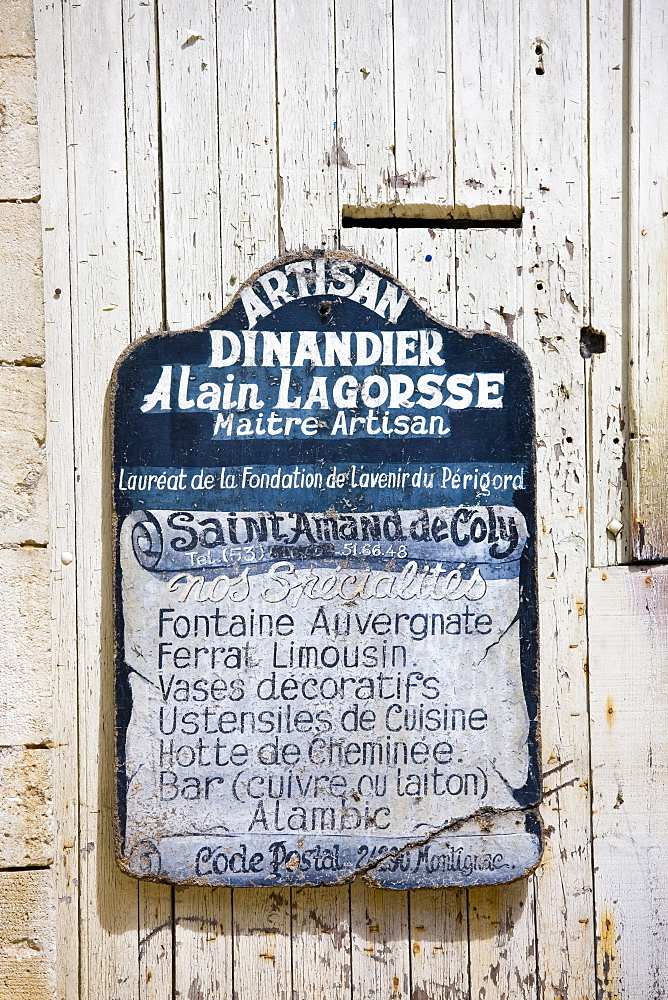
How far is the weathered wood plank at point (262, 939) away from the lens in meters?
1.95

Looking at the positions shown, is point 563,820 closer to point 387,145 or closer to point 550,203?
point 550,203

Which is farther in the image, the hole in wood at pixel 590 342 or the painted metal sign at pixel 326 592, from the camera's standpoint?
the hole in wood at pixel 590 342

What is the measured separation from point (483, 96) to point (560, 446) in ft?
2.94

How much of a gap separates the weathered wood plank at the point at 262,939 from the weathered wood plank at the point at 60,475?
0.40 meters

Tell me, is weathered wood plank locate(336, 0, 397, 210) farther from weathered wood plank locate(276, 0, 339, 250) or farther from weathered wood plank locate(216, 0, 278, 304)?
weathered wood plank locate(216, 0, 278, 304)

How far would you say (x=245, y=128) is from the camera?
197cm

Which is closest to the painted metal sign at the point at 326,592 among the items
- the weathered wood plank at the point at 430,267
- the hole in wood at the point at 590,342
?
the weathered wood plank at the point at 430,267

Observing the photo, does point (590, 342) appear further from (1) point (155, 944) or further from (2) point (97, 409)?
(1) point (155, 944)

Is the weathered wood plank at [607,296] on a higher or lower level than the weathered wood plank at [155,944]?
higher

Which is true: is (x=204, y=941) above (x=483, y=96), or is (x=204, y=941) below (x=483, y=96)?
below

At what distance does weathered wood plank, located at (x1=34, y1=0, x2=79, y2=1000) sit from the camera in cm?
195

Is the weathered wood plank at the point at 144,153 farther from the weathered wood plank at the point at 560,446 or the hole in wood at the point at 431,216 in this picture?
the weathered wood plank at the point at 560,446

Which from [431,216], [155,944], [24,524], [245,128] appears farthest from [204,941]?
[245,128]

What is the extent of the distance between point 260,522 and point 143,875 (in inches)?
34.9
